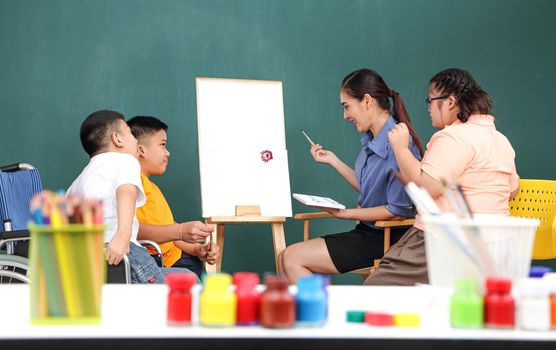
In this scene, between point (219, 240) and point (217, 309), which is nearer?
point (217, 309)

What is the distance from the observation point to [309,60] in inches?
183

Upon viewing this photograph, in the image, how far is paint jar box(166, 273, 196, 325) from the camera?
1.31 m

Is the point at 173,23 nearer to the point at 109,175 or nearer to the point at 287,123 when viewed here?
the point at 287,123

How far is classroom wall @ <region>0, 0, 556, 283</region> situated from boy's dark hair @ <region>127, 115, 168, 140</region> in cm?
55

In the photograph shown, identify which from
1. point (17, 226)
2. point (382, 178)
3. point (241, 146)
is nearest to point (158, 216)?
point (241, 146)

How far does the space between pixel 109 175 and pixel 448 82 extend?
1329 mm

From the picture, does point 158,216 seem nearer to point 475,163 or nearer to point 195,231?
point 195,231

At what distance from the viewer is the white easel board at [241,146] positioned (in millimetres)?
4031

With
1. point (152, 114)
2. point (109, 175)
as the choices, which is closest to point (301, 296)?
point (109, 175)

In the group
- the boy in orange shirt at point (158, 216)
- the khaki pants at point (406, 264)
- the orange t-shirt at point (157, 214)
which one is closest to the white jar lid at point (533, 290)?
the khaki pants at point (406, 264)

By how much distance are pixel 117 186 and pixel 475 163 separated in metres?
1.28

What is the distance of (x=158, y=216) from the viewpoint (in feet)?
12.4

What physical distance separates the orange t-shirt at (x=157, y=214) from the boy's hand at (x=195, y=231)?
334 mm

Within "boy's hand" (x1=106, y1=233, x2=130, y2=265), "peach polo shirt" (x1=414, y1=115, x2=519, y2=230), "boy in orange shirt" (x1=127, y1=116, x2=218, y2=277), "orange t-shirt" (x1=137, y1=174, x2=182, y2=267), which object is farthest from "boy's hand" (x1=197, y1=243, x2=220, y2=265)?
"peach polo shirt" (x1=414, y1=115, x2=519, y2=230)
